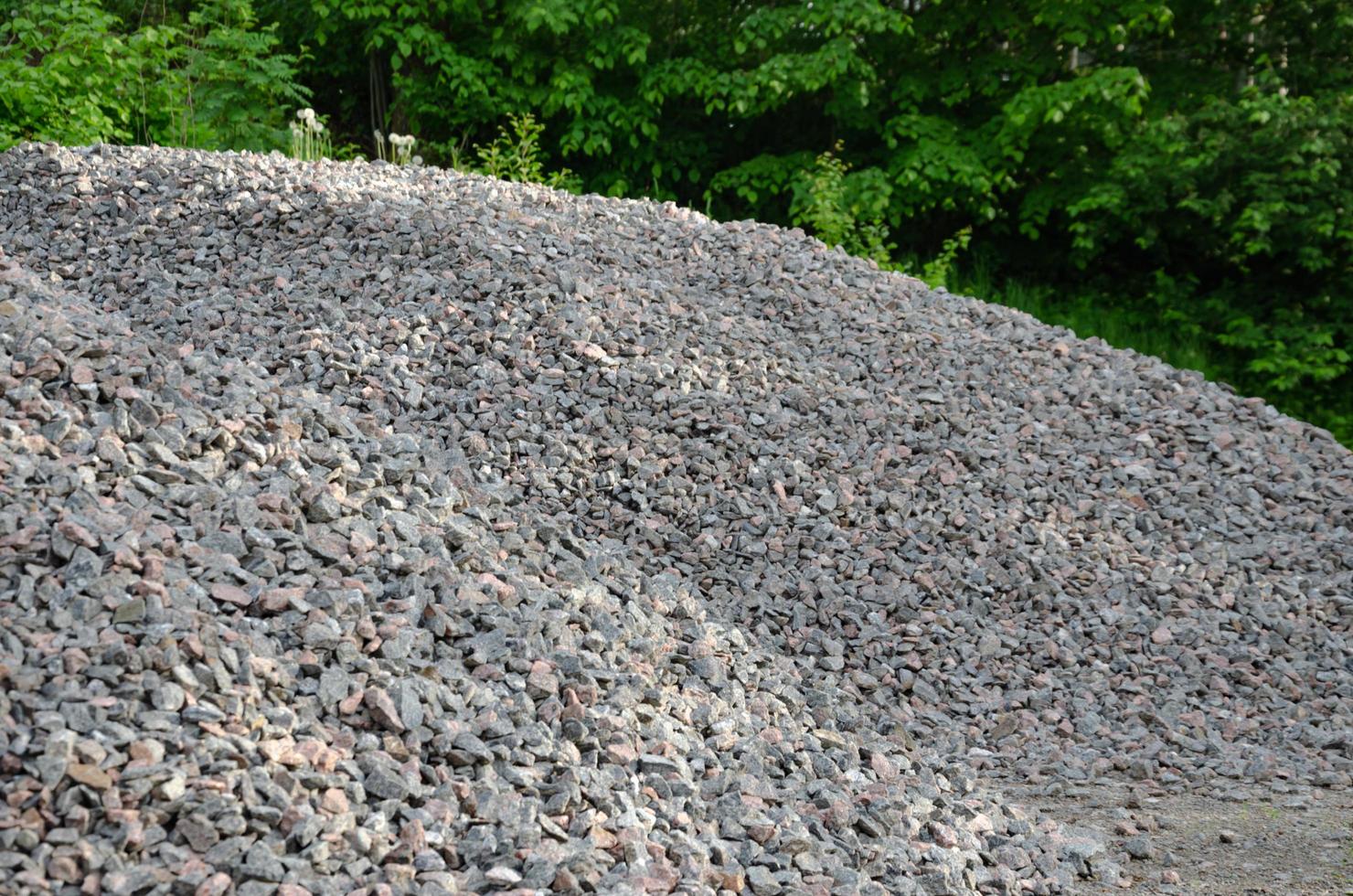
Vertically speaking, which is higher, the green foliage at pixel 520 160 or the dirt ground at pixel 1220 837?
the green foliage at pixel 520 160

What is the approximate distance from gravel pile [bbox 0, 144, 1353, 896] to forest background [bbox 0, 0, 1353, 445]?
2695 mm

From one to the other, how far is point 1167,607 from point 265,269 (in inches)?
147

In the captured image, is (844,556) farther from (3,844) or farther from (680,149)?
(680,149)

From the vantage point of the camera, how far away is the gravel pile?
2.31 meters

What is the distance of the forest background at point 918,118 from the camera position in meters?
8.34

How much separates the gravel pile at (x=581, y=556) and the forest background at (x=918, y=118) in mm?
2695

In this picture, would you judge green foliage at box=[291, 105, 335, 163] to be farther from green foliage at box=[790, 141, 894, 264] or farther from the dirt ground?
the dirt ground

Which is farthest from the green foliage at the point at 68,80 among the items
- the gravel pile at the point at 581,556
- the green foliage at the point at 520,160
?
the green foliage at the point at 520,160

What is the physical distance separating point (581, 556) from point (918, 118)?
7129 mm

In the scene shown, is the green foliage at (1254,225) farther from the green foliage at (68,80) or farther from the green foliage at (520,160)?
the green foliage at (68,80)

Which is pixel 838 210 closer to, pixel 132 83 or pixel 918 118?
pixel 918 118

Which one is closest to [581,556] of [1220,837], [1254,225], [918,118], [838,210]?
[1220,837]

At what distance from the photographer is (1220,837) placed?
3.17 metres

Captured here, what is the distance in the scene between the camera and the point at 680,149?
33.9 feet
